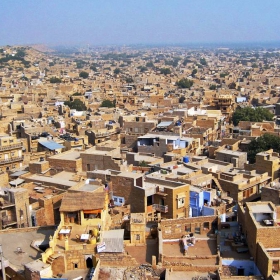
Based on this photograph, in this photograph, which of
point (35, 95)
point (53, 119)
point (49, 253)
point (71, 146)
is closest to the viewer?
point (49, 253)

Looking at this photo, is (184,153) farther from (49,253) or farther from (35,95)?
(35,95)

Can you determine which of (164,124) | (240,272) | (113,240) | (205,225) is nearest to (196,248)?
(205,225)

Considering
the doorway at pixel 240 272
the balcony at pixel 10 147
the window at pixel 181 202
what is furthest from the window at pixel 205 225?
the balcony at pixel 10 147

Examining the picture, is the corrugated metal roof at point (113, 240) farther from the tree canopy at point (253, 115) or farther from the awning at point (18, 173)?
the tree canopy at point (253, 115)

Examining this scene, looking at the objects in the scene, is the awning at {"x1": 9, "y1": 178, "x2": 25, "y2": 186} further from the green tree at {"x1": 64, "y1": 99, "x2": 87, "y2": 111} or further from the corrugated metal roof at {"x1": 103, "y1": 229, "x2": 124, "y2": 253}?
the green tree at {"x1": 64, "y1": 99, "x2": 87, "y2": 111}

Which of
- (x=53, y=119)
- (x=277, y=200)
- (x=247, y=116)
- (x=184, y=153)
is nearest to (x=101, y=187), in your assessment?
(x=277, y=200)

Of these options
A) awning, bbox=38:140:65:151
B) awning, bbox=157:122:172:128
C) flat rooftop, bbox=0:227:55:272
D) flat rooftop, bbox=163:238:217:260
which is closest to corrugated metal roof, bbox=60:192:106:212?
flat rooftop, bbox=0:227:55:272
